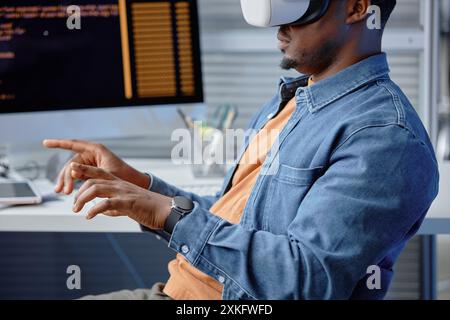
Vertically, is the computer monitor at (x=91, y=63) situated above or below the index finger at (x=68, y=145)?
above

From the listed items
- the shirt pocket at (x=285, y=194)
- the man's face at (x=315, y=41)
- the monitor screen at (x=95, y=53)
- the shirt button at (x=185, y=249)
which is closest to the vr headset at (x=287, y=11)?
the man's face at (x=315, y=41)

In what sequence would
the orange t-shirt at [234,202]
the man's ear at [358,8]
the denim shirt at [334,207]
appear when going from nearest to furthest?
1. the denim shirt at [334,207]
2. the man's ear at [358,8]
3. the orange t-shirt at [234,202]

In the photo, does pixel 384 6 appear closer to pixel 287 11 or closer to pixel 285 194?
pixel 287 11

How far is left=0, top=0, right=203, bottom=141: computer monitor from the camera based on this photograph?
5.58 ft

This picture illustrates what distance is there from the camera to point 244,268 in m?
1.08

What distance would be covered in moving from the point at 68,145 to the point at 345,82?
0.48 m

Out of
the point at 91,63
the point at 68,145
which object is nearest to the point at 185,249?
the point at 68,145

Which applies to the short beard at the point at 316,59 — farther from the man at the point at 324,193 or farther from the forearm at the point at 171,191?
the forearm at the point at 171,191

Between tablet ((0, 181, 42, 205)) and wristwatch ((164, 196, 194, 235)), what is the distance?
1.85ft

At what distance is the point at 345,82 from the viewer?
1.16 m

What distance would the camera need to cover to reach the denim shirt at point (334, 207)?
1.04m

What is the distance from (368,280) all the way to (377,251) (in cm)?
10

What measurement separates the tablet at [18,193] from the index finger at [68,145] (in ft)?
0.94

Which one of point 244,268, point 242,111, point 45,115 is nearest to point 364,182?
point 244,268
